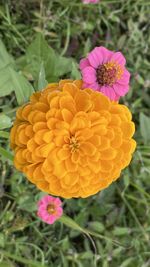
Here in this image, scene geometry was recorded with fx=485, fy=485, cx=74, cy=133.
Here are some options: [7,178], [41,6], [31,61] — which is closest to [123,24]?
[41,6]

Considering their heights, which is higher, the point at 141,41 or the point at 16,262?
the point at 141,41

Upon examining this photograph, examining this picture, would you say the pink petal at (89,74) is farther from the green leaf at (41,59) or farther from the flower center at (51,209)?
the flower center at (51,209)

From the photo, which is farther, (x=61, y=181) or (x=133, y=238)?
(x=133, y=238)

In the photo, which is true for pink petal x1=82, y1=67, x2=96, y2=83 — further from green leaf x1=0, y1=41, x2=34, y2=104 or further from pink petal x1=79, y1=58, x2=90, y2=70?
green leaf x1=0, y1=41, x2=34, y2=104

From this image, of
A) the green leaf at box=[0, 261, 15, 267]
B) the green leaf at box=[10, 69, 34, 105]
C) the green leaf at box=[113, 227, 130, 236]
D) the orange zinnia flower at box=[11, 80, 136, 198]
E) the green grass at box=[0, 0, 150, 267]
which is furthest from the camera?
the green leaf at box=[113, 227, 130, 236]

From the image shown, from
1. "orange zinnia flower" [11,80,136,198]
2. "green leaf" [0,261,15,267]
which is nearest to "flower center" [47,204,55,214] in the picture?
"green leaf" [0,261,15,267]

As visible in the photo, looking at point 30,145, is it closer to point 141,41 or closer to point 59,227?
point 59,227
